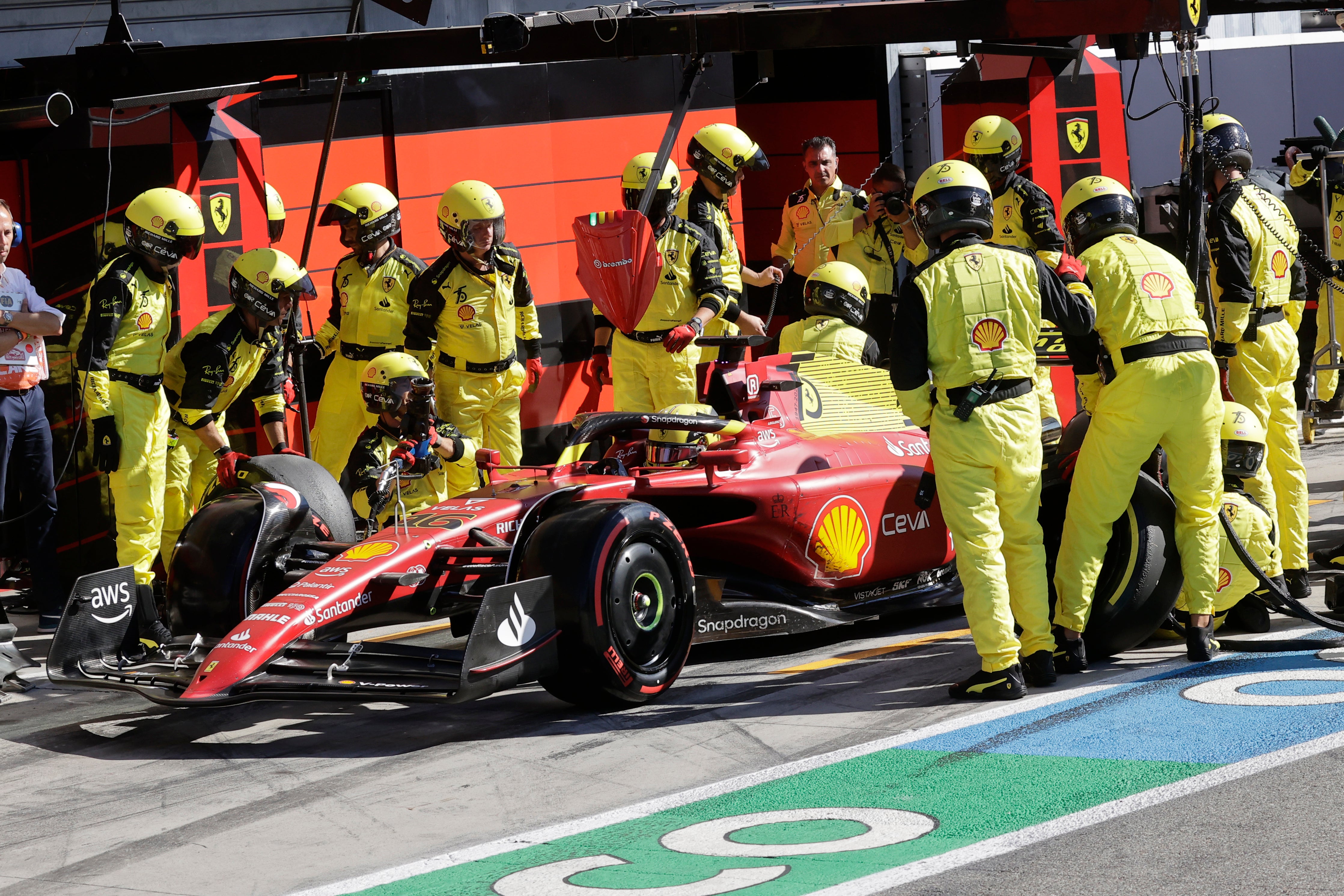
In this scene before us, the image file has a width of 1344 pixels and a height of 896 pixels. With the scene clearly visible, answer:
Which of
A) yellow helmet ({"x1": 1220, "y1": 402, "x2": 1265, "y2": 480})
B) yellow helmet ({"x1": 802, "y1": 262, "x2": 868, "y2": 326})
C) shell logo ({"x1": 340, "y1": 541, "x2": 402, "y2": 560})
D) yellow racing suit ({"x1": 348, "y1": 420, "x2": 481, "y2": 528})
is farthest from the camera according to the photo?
yellow helmet ({"x1": 802, "y1": 262, "x2": 868, "y2": 326})

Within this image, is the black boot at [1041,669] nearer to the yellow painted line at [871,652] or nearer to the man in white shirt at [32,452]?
the yellow painted line at [871,652]

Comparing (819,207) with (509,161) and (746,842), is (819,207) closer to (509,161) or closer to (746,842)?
(509,161)

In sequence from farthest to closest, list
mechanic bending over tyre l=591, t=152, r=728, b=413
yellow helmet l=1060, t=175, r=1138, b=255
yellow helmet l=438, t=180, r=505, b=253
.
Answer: mechanic bending over tyre l=591, t=152, r=728, b=413, yellow helmet l=438, t=180, r=505, b=253, yellow helmet l=1060, t=175, r=1138, b=255

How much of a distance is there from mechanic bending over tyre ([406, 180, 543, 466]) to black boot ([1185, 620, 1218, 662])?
4.34 m

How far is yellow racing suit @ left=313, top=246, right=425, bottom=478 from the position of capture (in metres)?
9.77

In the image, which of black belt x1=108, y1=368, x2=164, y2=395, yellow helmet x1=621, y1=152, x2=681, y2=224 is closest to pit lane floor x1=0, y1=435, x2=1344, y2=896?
black belt x1=108, y1=368, x2=164, y2=395

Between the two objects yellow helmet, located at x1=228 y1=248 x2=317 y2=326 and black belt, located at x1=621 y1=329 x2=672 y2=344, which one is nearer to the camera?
yellow helmet, located at x1=228 y1=248 x2=317 y2=326

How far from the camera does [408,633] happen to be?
816 centimetres

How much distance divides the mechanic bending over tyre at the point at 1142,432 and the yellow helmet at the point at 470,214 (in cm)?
399

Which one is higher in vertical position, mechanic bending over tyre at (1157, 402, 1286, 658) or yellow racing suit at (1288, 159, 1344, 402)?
yellow racing suit at (1288, 159, 1344, 402)

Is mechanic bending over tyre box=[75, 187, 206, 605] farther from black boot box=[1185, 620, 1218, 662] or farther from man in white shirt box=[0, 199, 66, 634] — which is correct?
black boot box=[1185, 620, 1218, 662]

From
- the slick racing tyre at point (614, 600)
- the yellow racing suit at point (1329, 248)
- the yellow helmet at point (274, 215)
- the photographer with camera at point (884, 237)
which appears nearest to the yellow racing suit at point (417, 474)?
the slick racing tyre at point (614, 600)

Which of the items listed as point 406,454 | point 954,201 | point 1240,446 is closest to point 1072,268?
point 954,201

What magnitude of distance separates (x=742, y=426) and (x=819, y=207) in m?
4.27
